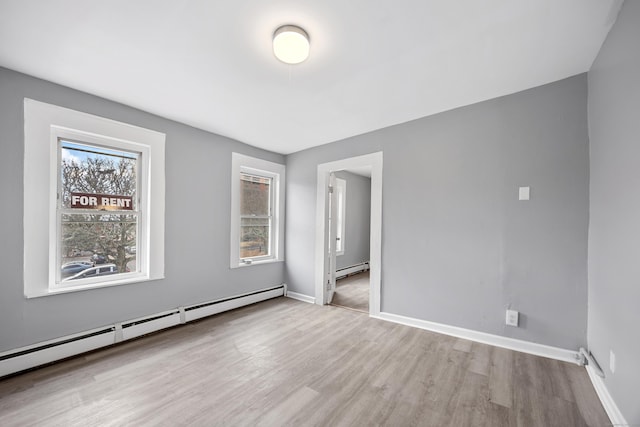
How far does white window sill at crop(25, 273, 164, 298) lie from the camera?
2225mm

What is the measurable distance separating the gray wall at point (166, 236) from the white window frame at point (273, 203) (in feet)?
0.31

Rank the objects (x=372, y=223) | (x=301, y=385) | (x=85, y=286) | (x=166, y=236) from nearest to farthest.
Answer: (x=301, y=385), (x=85, y=286), (x=166, y=236), (x=372, y=223)

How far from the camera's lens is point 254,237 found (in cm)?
421

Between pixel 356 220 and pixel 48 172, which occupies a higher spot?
pixel 48 172

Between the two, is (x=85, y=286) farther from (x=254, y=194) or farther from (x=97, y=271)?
(x=254, y=194)

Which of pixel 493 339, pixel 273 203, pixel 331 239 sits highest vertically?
pixel 273 203

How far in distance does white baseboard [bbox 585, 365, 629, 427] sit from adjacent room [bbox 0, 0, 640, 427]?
0.02 m

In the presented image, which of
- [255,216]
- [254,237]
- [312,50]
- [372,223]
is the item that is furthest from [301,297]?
[312,50]

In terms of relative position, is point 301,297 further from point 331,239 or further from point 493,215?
point 493,215

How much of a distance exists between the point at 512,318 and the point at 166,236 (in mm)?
3862

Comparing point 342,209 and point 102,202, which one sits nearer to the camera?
point 102,202

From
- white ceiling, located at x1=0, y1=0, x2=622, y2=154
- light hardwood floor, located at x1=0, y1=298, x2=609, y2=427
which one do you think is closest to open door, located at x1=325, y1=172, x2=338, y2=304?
light hardwood floor, located at x1=0, y1=298, x2=609, y2=427

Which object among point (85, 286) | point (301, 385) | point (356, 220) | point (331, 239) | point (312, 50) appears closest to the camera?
point (312, 50)

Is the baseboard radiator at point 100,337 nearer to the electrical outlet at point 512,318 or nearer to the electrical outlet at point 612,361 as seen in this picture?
the electrical outlet at point 512,318
